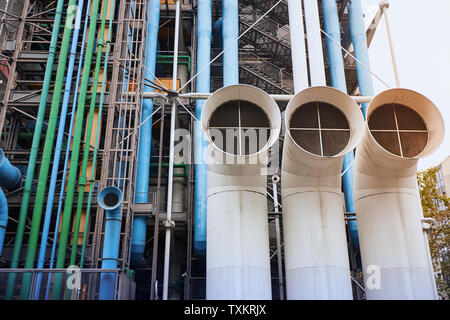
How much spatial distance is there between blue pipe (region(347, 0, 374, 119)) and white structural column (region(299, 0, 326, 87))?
4.80 metres

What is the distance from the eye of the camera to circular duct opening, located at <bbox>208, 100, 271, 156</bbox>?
12009 mm

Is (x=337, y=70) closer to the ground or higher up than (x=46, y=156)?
higher up

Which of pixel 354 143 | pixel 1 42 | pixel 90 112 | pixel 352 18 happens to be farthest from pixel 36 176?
pixel 352 18

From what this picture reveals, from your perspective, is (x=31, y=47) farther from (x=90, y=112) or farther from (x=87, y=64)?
(x=90, y=112)

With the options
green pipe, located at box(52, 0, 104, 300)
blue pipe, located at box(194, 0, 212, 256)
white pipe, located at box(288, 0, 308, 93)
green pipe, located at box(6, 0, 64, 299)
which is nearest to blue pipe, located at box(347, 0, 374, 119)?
white pipe, located at box(288, 0, 308, 93)

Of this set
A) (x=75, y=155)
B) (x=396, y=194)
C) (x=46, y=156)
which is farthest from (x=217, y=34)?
(x=396, y=194)

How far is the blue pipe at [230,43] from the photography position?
63.3 feet

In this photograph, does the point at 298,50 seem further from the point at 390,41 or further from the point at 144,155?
the point at 144,155

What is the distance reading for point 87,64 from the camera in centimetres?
1727

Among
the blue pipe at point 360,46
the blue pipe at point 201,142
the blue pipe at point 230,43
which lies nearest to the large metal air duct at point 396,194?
the blue pipe at point 201,142

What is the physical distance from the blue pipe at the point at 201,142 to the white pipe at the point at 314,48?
4661mm

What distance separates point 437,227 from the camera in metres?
26.2

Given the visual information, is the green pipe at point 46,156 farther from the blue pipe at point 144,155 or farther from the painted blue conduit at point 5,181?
the blue pipe at point 144,155

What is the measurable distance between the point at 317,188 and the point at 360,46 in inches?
503
